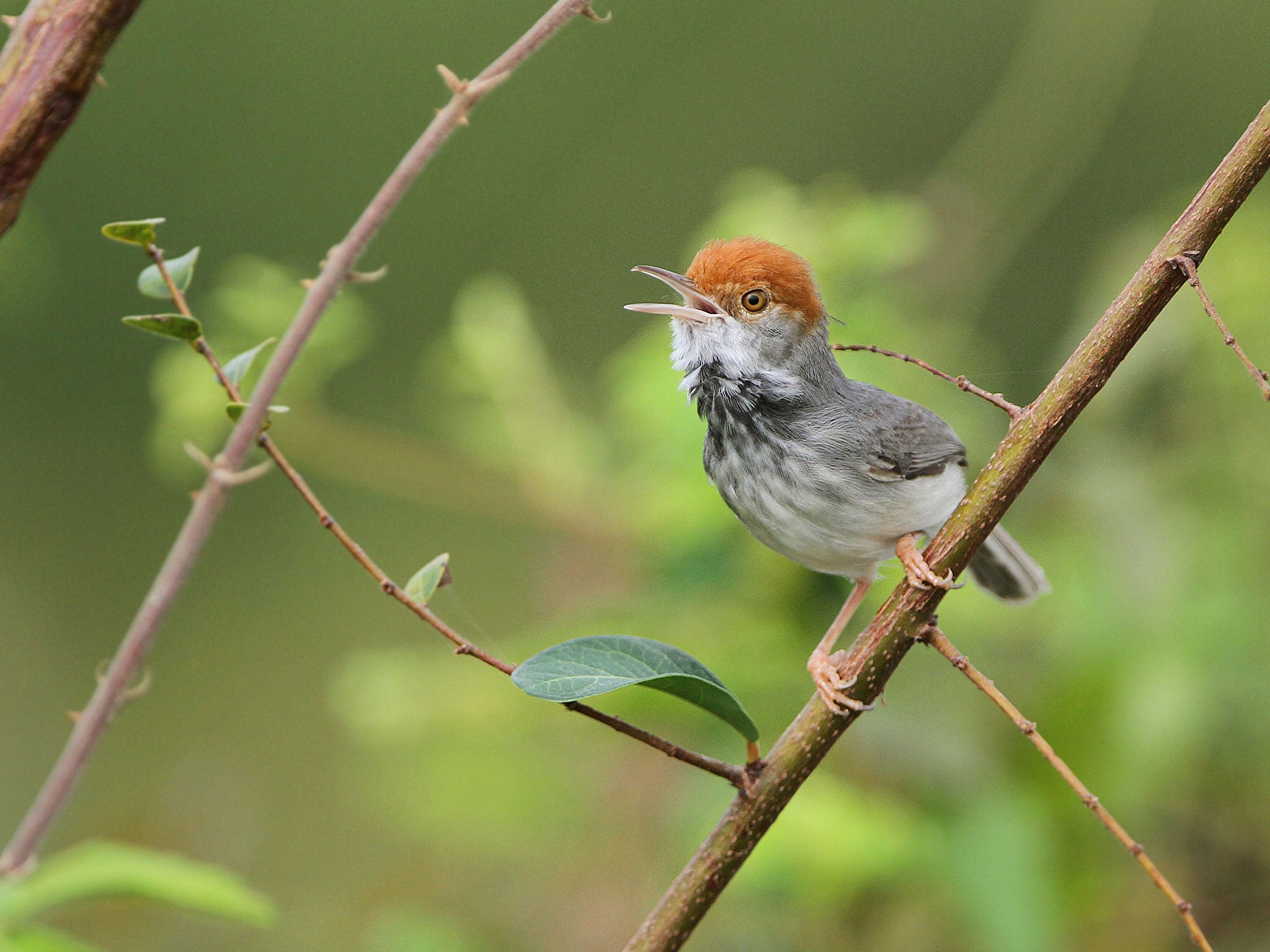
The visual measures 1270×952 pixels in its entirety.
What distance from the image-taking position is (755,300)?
1740 mm

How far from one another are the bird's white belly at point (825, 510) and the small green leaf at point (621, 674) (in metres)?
0.47

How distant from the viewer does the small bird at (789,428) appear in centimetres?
171

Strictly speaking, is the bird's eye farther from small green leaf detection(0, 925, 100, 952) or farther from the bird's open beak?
small green leaf detection(0, 925, 100, 952)

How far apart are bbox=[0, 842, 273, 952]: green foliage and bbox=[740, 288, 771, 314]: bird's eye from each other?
103 centimetres

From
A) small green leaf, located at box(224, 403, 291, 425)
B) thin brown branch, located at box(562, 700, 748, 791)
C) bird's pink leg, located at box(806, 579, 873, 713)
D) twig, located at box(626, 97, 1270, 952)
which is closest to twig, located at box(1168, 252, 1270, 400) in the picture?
twig, located at box(626, 97, 1270, 952)

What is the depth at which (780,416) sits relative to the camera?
5.87 ft

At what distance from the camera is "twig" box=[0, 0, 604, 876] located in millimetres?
1203

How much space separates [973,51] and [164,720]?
4429 mm

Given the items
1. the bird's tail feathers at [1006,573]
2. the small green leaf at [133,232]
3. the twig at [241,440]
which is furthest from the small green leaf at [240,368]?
the bird's tail feathers at [1006,573]

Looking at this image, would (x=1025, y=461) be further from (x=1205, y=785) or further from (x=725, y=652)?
(x=1205, y=785)

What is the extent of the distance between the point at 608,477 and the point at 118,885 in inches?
58.5

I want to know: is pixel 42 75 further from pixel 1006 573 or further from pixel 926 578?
pixel 1006 573

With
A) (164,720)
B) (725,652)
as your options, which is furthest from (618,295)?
(164,720)

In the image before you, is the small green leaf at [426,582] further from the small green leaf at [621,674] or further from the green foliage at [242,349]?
the green foliage at [242,349]
